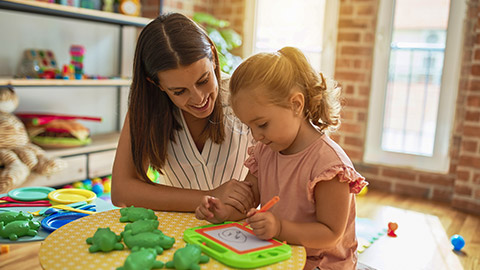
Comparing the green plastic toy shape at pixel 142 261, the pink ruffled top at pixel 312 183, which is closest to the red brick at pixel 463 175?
the pink ruffled top at pixel 312 183

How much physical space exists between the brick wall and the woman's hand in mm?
2288

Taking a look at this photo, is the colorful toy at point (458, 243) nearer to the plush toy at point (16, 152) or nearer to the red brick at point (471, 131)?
the red brick at point (471, 131)

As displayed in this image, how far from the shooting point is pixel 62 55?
3.07 meters

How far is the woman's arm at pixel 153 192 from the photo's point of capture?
1084 mm

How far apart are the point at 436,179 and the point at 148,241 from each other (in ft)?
9.17

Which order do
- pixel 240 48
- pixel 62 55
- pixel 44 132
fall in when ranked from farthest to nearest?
pixel 240 48
pixel 62 55
pixel 44 132

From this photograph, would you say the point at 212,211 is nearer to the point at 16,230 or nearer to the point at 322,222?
the point at 322,222

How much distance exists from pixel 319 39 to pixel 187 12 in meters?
1.09

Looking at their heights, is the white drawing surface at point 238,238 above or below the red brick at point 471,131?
below

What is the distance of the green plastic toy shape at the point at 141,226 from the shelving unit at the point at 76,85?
1761 millimetres

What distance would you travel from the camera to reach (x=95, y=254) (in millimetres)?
803

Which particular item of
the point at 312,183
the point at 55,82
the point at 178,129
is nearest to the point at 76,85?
the point at 55,82

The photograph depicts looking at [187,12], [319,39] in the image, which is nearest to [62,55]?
[187,12]

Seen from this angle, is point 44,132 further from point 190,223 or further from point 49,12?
point 190,223
